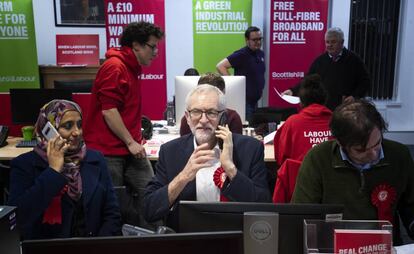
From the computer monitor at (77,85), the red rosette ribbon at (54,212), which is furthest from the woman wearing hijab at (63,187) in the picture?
the computer monitor at (77,85)

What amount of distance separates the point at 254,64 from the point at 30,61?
10.1 ft

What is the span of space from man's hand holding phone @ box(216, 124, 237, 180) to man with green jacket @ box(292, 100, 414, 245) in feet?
0.96

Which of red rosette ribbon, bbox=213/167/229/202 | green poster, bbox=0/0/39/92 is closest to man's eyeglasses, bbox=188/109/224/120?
red rosette ribbon, bbox=213/167/229/202

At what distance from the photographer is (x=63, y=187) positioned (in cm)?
173

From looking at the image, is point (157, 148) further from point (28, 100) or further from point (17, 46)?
point (17, 46)

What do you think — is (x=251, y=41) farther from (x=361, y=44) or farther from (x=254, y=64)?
(x=361, y=44)

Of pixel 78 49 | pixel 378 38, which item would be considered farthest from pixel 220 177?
pixel 378 38

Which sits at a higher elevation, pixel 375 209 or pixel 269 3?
pixel 269 3

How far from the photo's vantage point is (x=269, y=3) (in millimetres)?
6035

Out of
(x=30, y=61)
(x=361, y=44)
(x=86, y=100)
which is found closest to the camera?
(x=86, y=100)

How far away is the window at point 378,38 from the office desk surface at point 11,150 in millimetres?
4632

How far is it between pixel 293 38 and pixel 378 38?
1400mm

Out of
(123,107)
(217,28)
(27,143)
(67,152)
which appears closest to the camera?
(67,152)

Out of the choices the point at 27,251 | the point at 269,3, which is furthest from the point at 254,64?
the point at 27,251
